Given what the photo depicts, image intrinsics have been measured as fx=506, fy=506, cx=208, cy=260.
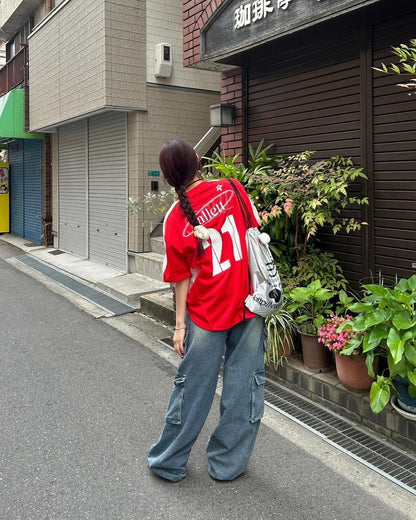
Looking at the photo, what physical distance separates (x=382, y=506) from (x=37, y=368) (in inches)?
133

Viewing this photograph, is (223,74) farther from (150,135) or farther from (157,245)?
(157,245)

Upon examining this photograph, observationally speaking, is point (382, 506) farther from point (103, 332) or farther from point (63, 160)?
point (63, 160)

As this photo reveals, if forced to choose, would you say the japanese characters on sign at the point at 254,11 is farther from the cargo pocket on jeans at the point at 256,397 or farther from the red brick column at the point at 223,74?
the cargo pocket on jeans at the point at 256,397

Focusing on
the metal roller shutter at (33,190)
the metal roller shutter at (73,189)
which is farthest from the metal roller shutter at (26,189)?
the metal roller shutter at (73,189)

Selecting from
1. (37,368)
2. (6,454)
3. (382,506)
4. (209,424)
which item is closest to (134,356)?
(37,368)

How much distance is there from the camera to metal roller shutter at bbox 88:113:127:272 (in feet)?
→ 32.0

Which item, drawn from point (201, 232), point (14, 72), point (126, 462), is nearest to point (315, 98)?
point (201, 232)

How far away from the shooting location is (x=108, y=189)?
10320 mm

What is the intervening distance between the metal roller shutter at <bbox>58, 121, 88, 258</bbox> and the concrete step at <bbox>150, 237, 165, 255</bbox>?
2.80m

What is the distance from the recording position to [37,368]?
16.1 ft

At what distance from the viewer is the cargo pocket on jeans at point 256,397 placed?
2946mm

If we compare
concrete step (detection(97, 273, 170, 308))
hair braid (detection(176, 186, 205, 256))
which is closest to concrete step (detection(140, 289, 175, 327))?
concrete step (detection(97, 273, 170, 308))

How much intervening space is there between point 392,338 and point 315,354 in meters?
1.12

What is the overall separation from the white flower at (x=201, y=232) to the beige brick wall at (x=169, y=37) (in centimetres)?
732
